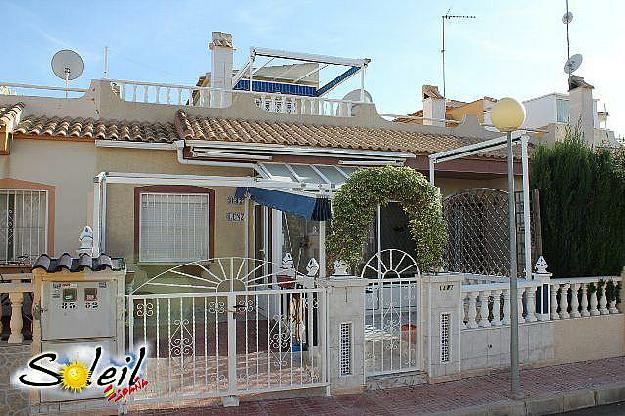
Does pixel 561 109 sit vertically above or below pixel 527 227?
above

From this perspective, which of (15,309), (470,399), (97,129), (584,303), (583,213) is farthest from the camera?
(97,129)

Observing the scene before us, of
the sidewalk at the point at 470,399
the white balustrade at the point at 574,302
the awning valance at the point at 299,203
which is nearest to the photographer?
the sidewalk at the point at 470,399

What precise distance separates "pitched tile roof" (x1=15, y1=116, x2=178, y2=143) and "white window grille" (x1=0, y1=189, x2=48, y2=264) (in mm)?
1349

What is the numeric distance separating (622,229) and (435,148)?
4.94 meters

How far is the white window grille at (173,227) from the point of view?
1257 centimetres

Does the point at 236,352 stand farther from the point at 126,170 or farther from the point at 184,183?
the point at 126,170

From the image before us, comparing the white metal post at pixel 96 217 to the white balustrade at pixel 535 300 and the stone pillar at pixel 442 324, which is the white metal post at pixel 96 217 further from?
the white balustrade at pixel 535 300

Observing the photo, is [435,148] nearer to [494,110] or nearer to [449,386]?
[494,110]

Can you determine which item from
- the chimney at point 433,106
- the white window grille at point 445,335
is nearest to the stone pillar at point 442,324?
the white window grille at point 445,335

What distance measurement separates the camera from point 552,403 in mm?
8047

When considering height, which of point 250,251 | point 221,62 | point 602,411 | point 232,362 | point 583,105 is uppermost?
point 221,62

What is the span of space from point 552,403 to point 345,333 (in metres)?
3.16

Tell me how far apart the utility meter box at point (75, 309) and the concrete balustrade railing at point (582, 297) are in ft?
24.8

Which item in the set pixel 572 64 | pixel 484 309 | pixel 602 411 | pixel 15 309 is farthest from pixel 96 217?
pixel 572 64
